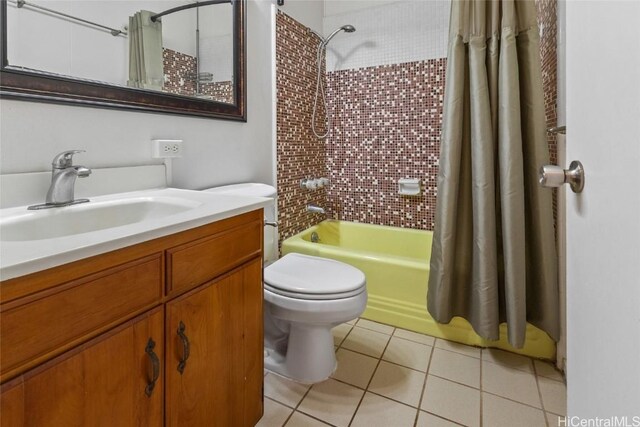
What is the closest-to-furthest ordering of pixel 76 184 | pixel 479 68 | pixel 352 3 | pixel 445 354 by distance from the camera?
pixel 76 184, pixel 479 68, pixel 445 354, pixel 352 3

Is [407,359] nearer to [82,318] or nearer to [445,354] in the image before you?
[445,354]

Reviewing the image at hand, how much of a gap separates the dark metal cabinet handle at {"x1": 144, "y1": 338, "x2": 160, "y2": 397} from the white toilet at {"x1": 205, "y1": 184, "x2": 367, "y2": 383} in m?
0.61

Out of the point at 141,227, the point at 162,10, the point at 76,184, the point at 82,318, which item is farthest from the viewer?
the point at 162,10

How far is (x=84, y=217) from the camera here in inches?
37.5

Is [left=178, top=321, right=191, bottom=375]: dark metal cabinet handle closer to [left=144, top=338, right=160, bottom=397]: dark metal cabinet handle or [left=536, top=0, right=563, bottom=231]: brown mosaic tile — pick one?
[left=144, top=338, right=160, bottom=397]: dark metal cabinet handle

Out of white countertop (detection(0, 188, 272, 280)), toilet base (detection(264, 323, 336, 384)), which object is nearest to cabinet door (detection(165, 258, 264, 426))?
white countertop (detection(0, 188, 272, 280))

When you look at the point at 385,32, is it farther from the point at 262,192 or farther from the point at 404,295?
the point at 404,295

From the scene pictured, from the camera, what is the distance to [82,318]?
600 mm

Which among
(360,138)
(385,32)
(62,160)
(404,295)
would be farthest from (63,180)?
(385,32)

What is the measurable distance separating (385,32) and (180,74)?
5.15ft

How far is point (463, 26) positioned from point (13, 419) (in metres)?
1.90

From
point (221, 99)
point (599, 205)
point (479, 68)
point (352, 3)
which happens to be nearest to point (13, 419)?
point (599, 205)

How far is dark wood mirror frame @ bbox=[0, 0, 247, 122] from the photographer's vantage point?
89 cm

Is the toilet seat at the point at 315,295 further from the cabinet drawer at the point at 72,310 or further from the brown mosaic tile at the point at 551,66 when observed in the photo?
the brown mosaic tile at the point at 551,66
